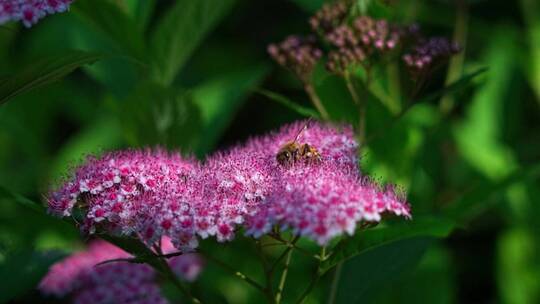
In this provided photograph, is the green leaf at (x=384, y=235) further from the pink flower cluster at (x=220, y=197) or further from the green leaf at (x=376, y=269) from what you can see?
the green leaf at (x=376, y=269)

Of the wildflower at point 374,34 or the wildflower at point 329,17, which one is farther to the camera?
the wildflower at point 329,17

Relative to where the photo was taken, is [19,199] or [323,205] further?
[19,199]

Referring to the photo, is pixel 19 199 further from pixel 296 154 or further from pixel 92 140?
pixel 92 140

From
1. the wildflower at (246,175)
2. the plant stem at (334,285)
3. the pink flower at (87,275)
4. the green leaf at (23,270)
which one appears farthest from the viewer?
the pink flower at (87,275)

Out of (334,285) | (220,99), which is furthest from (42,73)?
(220,99)

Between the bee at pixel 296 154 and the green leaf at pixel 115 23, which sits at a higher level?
the green leaf at pixel 115 23

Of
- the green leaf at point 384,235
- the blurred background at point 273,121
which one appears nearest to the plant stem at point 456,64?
the blurred background at point 273,121

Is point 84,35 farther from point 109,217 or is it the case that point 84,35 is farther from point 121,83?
point 109,217
